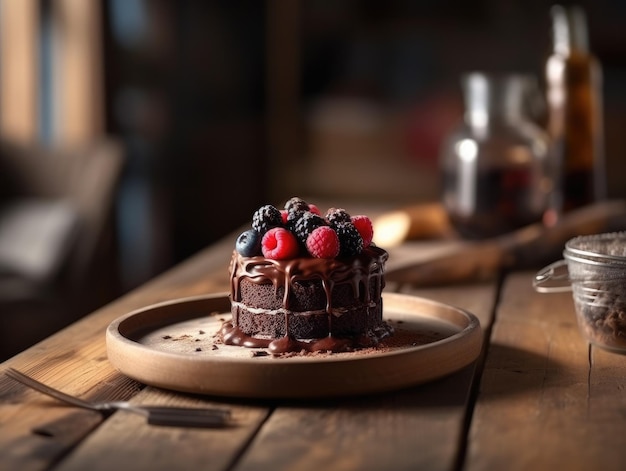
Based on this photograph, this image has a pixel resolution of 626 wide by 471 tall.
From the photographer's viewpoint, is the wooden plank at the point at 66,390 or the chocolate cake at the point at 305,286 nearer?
the wooden plank at the point at 66,390

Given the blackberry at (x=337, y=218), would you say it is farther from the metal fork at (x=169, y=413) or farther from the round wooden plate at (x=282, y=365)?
the metal fork at (x=169, y=413)

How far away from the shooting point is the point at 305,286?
1298 millimetres

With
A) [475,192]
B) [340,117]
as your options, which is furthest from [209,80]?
[475,192]

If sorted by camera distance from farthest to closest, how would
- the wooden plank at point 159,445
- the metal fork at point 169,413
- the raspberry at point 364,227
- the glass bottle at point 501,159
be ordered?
the glass bottle at point 501,159 → the raspberry at point 364,227 → the metal fork at point 169,413 → the wooden plank at point 159,445

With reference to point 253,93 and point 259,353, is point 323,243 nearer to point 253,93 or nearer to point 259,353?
point 259,353

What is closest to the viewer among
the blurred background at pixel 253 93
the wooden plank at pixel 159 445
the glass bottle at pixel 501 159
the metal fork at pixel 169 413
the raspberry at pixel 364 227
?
the wooden plank at pixel 159 445

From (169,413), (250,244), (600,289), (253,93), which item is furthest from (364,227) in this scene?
(253,93)

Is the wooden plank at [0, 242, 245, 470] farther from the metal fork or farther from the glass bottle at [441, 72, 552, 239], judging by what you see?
the glass bottle at [441, 72, 552, 239]

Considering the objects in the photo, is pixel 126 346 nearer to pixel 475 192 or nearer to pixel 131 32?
pixel 475 192

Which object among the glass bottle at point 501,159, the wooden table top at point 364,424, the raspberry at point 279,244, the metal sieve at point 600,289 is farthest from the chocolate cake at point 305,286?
the glass bottle at point 501,159

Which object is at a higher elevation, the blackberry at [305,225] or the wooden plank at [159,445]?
the blackberry at [305,225]

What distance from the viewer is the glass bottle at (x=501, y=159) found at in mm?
2312

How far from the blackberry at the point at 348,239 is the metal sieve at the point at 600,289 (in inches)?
12.3

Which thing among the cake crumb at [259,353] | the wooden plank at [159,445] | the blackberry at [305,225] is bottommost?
the wooden plank at [159,445]
